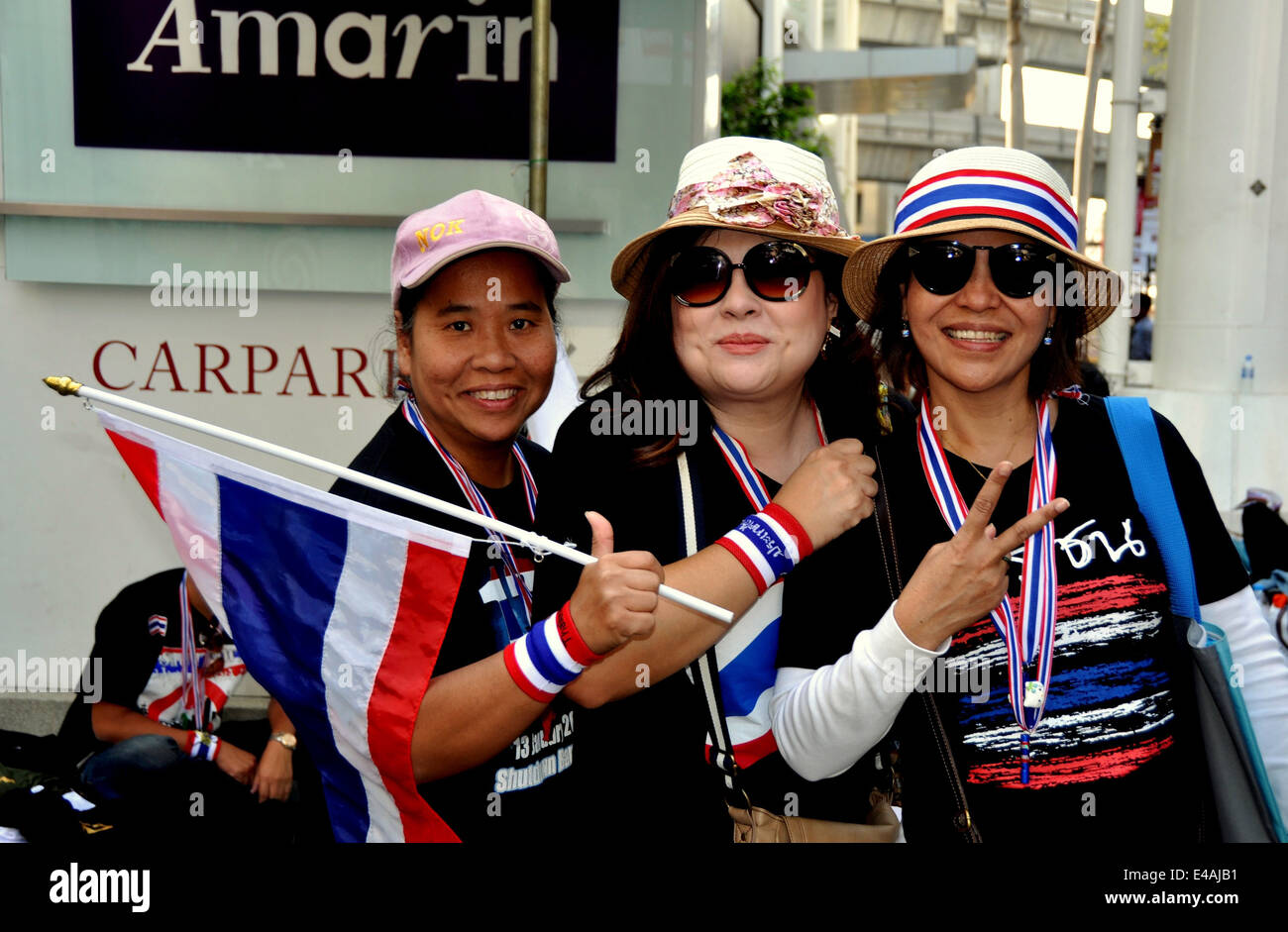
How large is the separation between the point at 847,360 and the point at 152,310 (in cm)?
366

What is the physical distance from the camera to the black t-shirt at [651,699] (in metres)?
2.33

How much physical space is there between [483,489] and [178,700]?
7.14 feet

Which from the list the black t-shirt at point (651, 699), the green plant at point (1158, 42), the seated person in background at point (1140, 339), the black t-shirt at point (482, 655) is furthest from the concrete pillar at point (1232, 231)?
the green plant at point (1158, 42)

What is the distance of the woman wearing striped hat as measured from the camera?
2227 mm

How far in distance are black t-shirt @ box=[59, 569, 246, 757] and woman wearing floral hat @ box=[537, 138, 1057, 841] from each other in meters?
2.28

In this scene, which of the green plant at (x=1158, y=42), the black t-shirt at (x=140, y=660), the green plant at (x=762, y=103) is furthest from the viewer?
the green plant at (x=1158, y=42)

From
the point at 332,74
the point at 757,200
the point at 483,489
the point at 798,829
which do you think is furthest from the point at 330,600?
the point at 332,74

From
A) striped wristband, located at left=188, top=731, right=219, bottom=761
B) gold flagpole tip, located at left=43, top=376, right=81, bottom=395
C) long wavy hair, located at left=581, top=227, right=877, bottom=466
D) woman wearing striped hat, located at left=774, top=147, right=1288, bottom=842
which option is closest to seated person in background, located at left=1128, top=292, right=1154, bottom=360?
striped wristband, located at left=188, top=731, right=219, bottom=761

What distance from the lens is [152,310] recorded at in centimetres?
524

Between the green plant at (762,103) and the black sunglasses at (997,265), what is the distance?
13.6m

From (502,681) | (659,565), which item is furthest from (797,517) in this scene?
(502,681)

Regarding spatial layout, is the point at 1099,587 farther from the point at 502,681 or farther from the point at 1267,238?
the point at 1267,238

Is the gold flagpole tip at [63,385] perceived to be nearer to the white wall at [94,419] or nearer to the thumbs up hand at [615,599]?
the thumbs up hand at [615,599]

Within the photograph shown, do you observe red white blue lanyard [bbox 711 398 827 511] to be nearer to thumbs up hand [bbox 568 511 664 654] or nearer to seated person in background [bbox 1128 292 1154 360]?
thumbs up hand [bbox 568 511 664 654]
